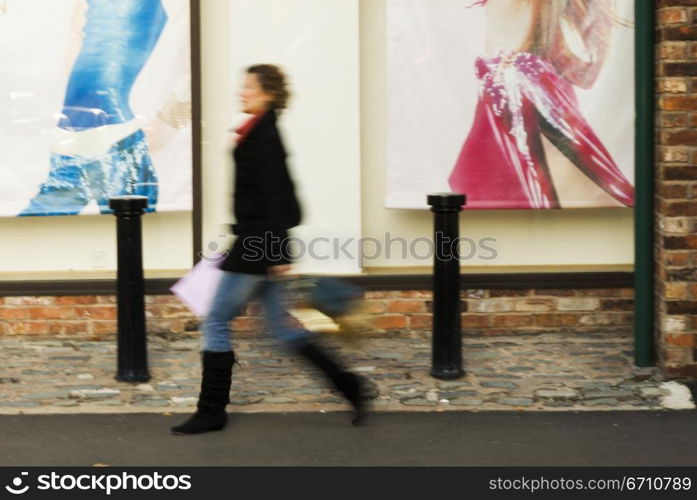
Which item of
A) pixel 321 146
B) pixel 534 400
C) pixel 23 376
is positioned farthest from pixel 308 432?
pixel 321 146

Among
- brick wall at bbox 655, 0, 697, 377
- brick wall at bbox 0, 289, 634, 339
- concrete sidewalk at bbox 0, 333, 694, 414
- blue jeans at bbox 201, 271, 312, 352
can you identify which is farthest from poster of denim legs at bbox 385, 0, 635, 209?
blue jeans at bbox 201, 271, 312, 352

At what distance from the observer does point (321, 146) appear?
830 centimetres

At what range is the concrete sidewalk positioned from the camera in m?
6.68

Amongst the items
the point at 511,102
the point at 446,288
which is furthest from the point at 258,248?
the point at 511,102

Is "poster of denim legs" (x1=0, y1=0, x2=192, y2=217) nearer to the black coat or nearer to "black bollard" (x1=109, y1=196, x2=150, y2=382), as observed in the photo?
"black bollard" (x1=109, y1=196, x2=150, y2=382)

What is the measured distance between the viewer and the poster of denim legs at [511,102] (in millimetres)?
8227

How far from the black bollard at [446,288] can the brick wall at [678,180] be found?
3.79 feet

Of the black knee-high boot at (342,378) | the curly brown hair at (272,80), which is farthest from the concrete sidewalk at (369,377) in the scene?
the curly brown hair at (272,80)

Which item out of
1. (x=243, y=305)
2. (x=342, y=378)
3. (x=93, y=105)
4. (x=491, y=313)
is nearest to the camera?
(x=243, y=305)

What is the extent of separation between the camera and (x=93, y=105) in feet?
27.1

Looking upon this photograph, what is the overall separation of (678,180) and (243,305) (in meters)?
2.64

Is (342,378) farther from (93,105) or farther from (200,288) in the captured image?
(93,105)

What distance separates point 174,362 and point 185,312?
29.1 inches
